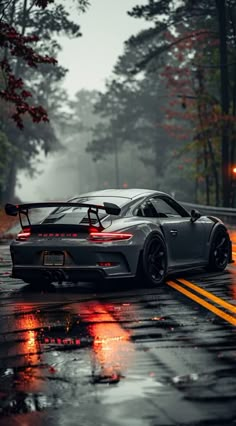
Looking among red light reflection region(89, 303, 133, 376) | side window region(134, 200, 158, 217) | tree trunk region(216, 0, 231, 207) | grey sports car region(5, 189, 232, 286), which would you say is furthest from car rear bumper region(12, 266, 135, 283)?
tree trunk region(216, 0, 231, 207)

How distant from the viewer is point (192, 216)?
14164 mm

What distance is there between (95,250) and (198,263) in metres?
2.66

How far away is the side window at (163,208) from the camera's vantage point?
45.6 ft

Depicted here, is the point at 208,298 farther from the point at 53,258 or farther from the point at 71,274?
the point at 53,258

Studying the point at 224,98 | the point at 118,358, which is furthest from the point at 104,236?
the point at 224,98

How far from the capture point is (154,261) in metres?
13.0

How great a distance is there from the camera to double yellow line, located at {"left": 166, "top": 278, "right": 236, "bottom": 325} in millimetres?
10102

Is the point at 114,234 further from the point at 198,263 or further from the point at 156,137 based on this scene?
the point at 156,137

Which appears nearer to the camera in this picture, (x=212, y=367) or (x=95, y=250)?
(x=212, y=367)

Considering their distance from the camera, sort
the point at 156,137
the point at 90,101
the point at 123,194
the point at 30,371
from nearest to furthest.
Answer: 1. the point at 30,371
2. the point at 123,194
3. the point at 156,137
4. the point at 90,101

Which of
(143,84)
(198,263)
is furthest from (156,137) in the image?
(198,263)

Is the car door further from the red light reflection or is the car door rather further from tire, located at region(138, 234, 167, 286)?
the red light reflection

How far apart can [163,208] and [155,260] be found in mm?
1340

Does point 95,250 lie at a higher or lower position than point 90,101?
lower
